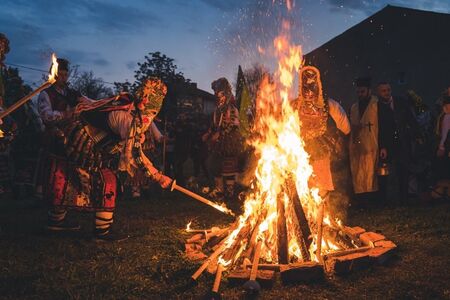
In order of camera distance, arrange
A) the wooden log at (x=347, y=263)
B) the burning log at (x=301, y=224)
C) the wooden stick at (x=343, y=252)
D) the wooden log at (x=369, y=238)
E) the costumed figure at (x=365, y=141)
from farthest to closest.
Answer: the costumed figure at (x=365, y=141) < the wooden log at (x=369, y=238) < the burning log at (x=301, y=224) < the wooden stick at (x=343, y=252) < the wooden log at (x=347, y=263)

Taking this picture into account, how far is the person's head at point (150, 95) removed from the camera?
200 inches

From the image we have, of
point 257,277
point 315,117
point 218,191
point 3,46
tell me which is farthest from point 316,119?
point 3,46

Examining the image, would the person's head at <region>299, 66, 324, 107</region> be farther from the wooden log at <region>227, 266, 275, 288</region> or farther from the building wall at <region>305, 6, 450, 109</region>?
the building wall at <region>305, 6, 450, 109</region>

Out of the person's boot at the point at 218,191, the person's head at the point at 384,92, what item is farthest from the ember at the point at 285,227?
the person's boot at the point at 218,191

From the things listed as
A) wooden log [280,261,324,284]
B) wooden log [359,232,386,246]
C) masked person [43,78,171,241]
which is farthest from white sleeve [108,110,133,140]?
wooden log [359,232,386,246]

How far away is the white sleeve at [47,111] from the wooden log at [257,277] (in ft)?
9.72

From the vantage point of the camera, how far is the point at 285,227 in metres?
4.64

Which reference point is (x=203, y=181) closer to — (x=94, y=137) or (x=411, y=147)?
(x=411, y=147)

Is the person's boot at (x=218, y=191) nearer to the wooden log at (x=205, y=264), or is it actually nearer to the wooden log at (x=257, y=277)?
the wooden log at (x=205, y=264)

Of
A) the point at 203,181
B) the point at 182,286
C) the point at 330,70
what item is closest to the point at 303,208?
the point at 182,286

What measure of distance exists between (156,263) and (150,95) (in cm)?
201

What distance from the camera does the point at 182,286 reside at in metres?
3.99

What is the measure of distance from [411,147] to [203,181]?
5.93 meters

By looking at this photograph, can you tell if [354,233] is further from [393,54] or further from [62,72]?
[393,54]
